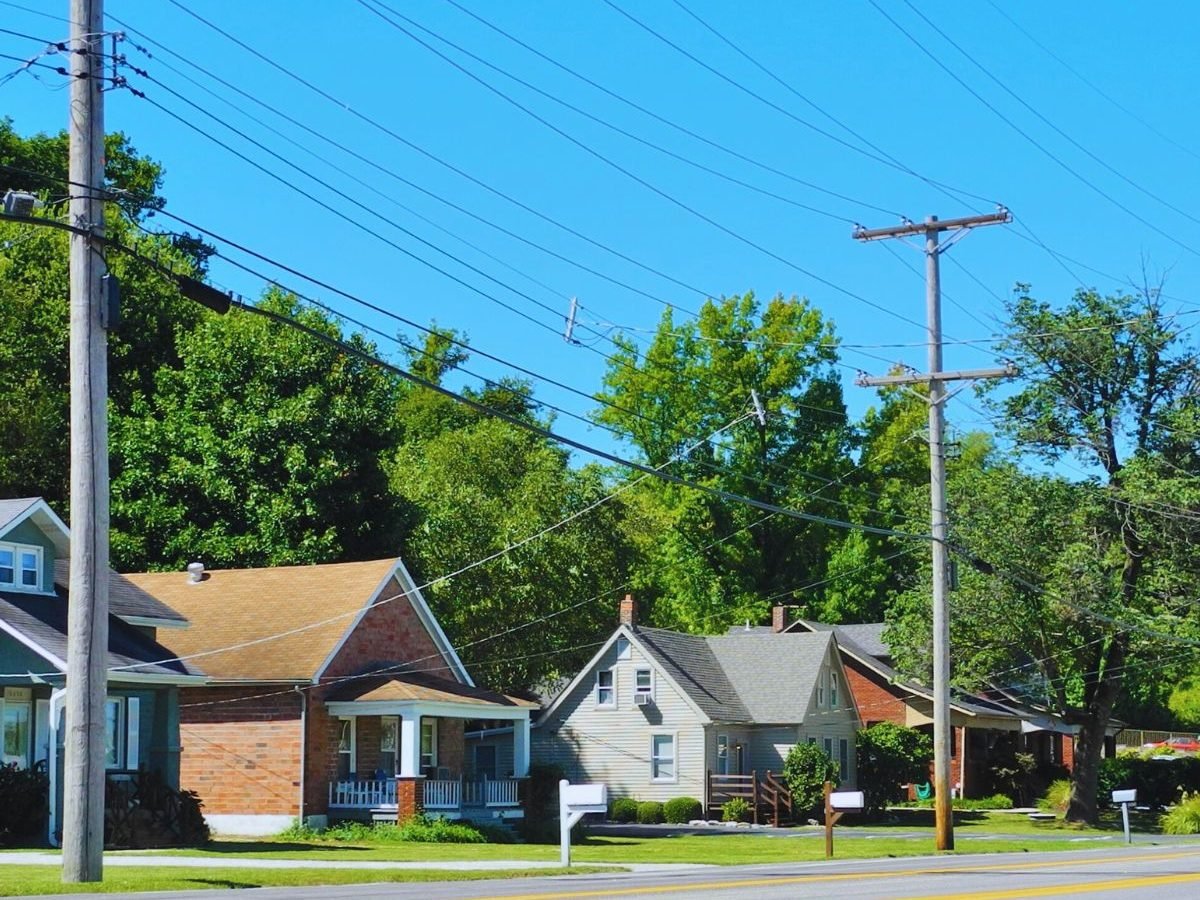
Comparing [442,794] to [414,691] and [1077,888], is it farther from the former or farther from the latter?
[1077,888]

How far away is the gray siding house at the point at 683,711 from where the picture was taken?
182ft

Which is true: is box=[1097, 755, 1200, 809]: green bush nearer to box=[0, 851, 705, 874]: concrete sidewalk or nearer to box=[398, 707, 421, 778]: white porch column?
box=[398, 707, 421, 778]: white porch column

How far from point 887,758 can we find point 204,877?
41290 mm

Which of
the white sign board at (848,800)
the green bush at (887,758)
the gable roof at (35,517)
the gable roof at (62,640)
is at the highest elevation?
the gable roof at (35,517)

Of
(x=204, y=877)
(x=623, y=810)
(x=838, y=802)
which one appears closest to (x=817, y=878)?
(x=838, y=802)

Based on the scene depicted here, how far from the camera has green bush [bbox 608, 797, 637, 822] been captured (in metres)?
53.8

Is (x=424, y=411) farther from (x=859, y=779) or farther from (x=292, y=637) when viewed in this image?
(x=292, y=637)

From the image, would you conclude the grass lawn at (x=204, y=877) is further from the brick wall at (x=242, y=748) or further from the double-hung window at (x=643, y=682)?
the double-hung window at (x=643, y=682)

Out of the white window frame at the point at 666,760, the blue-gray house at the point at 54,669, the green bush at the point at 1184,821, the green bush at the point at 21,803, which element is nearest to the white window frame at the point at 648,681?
the white window frame at the point at 666,760

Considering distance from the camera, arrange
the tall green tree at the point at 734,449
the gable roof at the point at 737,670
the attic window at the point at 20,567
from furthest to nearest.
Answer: the tall green tree at the point at 734,449, the gable roof at the point at 737,670, the attic window at the point at 20,567

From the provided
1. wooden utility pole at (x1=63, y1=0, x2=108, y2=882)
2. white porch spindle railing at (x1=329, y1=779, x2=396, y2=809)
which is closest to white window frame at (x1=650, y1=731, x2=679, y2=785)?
white porch spindle railing at (x1=329, y1=779, x2=396, y2=809)

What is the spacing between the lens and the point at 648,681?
55.9m

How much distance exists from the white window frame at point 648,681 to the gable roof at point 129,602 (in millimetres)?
20738

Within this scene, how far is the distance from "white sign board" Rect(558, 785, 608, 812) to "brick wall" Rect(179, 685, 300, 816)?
14.6 meters
